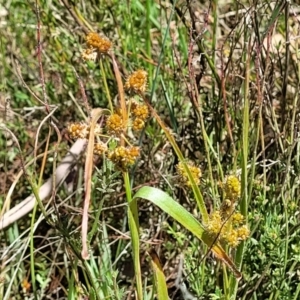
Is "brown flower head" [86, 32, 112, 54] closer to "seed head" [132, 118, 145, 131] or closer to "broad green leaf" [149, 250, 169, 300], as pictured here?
"seed head" [132, 118, 145, 131]

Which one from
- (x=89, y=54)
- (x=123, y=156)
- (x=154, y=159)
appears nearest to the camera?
(x=123, y=156)

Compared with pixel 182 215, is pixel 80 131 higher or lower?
higher

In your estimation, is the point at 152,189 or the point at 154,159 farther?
the point at 154,159

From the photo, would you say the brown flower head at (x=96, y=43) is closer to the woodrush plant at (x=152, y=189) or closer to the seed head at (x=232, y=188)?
the woodrush plant at (x=152, y=189)

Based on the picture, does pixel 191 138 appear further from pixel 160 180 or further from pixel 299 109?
pixel 299 109

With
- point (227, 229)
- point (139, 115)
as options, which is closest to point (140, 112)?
point (139, 115)

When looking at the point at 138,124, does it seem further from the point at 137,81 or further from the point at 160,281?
the point at 160,281

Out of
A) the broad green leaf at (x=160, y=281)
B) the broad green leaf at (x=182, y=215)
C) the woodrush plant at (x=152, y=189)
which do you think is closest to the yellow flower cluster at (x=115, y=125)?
the woodrush plant at (x=152, y=189)
